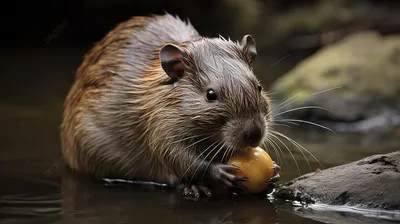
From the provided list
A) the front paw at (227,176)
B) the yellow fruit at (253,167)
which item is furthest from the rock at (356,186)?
the front paw at (227,176)

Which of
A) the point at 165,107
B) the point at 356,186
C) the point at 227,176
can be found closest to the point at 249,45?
the point at 165,107

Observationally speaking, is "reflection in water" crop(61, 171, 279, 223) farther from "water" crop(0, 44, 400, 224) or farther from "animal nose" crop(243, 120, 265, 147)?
"animal nose" crop(243, 120, 265, 147)

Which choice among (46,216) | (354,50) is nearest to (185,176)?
(46,216)

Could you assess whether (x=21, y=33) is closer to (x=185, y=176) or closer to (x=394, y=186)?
(x=185, y=176)

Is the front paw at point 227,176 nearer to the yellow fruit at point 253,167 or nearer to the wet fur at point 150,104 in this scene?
the yellow fruit at point 253,167

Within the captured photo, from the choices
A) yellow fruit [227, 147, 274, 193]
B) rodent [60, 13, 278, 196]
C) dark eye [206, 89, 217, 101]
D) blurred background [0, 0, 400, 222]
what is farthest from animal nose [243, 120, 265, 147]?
blurred background [0, 0, 400, 222]

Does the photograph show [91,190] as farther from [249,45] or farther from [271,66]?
[271,66]
